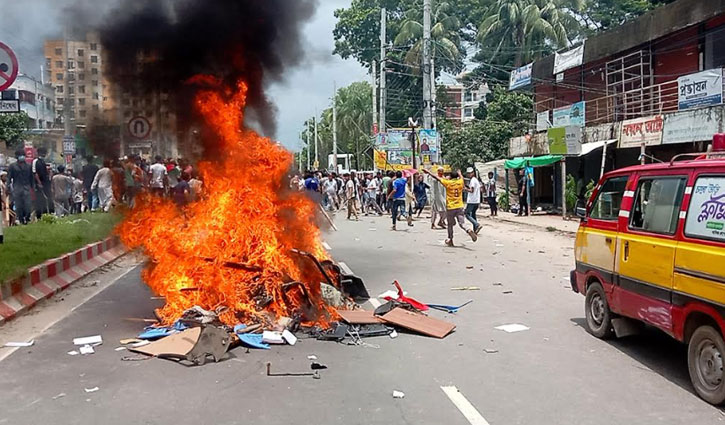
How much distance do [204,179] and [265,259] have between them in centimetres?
246

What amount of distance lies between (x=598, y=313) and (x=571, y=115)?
18777 mm

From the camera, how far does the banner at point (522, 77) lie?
2994cm

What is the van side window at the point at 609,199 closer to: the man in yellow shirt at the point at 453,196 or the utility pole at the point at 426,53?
the man in yellow shirt at the point at 453,196

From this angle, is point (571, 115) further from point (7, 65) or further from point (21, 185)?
point (7, 65)

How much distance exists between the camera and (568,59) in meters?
27.0

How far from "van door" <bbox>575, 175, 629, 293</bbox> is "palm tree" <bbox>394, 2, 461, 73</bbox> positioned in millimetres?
27596

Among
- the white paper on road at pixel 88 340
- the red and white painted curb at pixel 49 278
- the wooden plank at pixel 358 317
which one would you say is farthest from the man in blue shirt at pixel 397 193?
the white paper on road at pixel 88 340

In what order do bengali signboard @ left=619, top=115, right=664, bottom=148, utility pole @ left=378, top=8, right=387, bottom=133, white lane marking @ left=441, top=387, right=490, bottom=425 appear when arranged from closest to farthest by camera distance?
white lane marking @ left=441, top=387, right=490, bottom=425 → bengali signboard @ left=619, top=115, right=664, bottom=148 → utility pole @ left=378, top=8, right=387, bottom=133

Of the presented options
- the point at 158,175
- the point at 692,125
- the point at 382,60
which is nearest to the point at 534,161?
the point at 692,125

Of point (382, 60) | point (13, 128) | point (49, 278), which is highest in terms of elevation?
point (382, 60)

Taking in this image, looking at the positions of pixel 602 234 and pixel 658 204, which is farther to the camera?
pixel 602 234

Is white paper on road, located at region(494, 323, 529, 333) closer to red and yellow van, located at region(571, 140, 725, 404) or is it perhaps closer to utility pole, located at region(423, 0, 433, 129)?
red and yellow van, located at region(571, 140, 725, 404)

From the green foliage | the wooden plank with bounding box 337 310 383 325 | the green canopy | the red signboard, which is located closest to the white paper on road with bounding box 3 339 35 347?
the wooden plank with bounding box 337 310 383 325

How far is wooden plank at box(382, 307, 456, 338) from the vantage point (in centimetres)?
649
